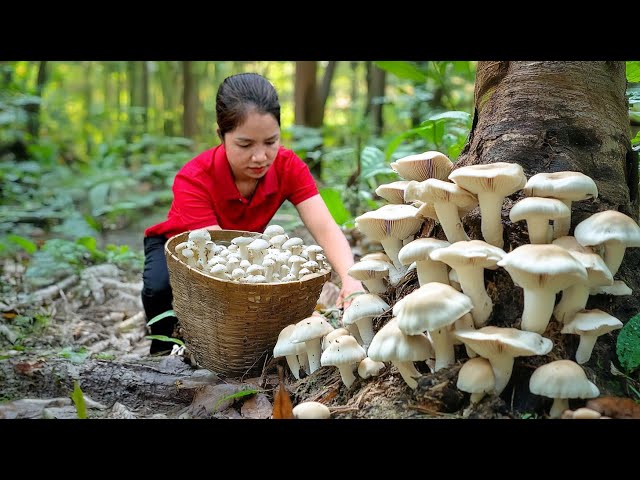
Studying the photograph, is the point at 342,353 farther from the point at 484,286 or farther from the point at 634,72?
the point at 634,72

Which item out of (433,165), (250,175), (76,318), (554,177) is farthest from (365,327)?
(76,318)

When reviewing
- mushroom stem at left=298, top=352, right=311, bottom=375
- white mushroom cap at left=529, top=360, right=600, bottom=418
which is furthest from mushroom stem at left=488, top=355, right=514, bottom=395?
mushroom stem at left=298, top=352, right=311, bottom=375

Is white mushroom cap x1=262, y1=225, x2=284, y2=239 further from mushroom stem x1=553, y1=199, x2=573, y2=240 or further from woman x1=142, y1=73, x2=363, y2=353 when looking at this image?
mushroom stem x1=553, y1=199, x2=573, y2=240

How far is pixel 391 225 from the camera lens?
2.51m

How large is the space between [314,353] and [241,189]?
1599 mm

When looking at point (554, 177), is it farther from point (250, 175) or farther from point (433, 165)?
point (250, 175)

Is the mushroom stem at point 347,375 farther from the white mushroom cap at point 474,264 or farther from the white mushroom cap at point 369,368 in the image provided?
the white mushroom cap at point 474,264

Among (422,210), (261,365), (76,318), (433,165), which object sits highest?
(433,165)

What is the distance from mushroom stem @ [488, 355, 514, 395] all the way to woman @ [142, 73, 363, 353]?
121 cm

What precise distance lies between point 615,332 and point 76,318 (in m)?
3.96

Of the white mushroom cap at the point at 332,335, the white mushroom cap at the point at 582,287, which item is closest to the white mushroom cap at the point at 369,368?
the white mushroom cap at the point at 332,335

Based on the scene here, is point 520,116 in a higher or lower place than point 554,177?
higher

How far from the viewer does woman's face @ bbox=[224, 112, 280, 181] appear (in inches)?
131

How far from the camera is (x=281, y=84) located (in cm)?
1833
